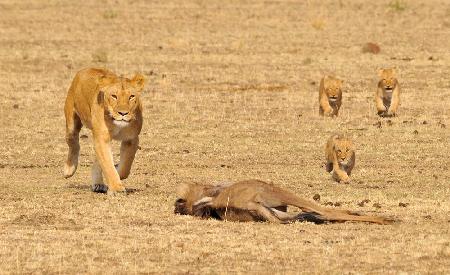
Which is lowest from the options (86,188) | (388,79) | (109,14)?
(86,188)

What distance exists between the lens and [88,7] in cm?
4334

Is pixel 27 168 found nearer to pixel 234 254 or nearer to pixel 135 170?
pixel 135 170

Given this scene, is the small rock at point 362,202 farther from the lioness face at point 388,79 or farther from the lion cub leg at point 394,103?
the lioness face at point 388,79

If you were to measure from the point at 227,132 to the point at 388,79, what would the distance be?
3.96 metres

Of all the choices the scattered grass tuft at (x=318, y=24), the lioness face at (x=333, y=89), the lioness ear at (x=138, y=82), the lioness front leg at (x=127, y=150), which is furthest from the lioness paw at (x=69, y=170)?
the scattered grass tuft at (x=318, y=24)

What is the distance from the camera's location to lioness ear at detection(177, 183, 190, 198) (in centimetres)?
1166

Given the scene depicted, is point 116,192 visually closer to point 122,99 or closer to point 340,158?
point 122,99

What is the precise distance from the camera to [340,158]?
15352mm

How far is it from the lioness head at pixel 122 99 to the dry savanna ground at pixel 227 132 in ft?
2.52

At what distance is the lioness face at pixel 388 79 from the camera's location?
2241cm

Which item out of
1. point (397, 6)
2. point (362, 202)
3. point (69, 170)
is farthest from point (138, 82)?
point (397, 6)

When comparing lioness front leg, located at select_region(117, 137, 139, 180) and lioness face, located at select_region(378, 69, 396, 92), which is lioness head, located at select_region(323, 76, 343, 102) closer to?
lioness face, located at select_region(378, 69, 396, 92)

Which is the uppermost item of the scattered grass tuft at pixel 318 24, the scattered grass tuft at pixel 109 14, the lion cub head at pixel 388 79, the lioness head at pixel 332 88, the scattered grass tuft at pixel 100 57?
the scattered grass tuft at pixel 318 24

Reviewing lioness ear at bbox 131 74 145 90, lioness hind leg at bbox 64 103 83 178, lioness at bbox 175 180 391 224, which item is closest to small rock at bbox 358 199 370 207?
lioness at bbox 175 180 391 224
